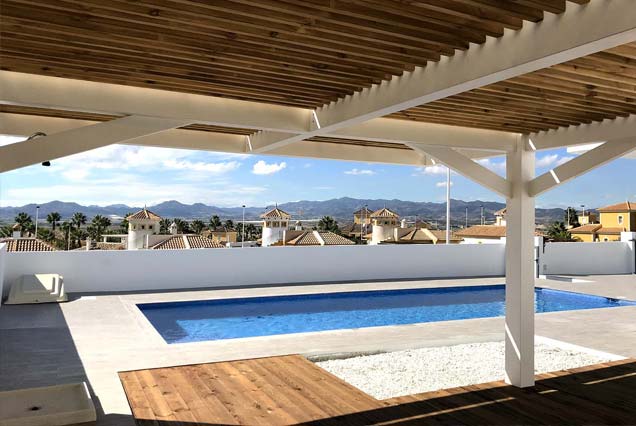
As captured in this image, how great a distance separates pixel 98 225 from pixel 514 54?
67336 millimetres

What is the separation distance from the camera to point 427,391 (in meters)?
5.52

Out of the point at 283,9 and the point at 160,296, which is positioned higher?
the point at 283,9

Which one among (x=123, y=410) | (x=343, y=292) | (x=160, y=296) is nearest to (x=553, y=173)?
(x=123, y=410)

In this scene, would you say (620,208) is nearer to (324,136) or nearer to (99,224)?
(99,224)

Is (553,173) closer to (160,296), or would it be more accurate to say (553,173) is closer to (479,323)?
(479,323)

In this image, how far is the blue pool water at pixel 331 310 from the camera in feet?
30.8

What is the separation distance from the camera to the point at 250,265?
511 inches

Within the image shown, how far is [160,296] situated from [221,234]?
52471 mm

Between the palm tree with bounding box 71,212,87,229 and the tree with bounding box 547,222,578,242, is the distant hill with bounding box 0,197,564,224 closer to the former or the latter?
the palm tree with bounding box 71,212,87,229

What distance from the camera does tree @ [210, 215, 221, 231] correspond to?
67.8 meters

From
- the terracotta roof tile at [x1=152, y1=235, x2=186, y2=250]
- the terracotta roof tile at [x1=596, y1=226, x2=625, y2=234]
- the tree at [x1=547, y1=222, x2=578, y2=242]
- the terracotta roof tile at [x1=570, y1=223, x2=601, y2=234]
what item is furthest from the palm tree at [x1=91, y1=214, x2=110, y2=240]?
the terracotta roof tile at [x1=596, y1=226, x2=625, y2=234]

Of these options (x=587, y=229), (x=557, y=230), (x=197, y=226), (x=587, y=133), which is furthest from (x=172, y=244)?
(x=557, y=230)

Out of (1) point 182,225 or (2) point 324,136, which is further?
(1) point 182,225

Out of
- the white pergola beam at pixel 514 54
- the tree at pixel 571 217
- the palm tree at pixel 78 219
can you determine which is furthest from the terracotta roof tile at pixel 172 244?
the tree at pixel 571 217
